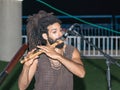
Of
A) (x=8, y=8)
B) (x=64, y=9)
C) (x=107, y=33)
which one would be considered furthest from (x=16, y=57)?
(x=64, y=9)

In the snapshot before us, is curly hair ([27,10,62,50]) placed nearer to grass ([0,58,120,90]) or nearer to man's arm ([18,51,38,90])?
man's arm ([18,51,38,90])

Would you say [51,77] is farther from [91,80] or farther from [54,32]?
[91,80]

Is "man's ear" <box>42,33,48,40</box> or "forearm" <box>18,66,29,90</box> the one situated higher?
"man's ear" <box>42,33,48,40</box>

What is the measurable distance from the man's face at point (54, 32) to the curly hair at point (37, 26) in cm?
3

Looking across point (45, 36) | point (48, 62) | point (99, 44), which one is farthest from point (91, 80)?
point (45, 36)

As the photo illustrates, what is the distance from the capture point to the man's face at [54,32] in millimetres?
3555

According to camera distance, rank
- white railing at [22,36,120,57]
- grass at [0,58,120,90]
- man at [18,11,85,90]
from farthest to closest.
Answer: white railing at [22,36,120,57]
grass at [0,58,120,90]
man at [18,11,85,90]

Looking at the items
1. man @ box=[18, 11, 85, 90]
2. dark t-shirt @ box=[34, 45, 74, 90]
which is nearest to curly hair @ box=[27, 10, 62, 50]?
man @ box=[18, 11, 85, 90]

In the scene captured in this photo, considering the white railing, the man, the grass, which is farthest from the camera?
the white railing

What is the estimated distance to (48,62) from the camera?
3713mm

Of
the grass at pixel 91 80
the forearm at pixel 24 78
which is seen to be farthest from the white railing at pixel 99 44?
the forearm at pixel 24 78

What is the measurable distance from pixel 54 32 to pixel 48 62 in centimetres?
29

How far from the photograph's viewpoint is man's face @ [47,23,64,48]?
140 inches

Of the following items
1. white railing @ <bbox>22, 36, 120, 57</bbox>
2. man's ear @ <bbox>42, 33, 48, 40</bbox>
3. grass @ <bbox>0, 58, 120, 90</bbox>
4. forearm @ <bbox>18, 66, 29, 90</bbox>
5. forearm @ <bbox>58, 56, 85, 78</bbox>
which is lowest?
grass @ <bbox>0, 58, 120, 90</bbox>
